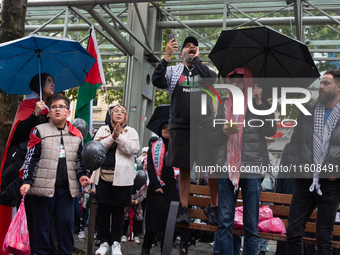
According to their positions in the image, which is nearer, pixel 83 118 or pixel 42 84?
pixel 42 84

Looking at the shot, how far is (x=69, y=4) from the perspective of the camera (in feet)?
26.6

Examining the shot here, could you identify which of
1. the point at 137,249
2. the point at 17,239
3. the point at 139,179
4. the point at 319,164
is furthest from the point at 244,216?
the point at 137,249

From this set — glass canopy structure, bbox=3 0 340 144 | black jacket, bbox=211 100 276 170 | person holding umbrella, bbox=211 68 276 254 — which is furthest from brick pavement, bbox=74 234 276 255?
glass canopy structure, bbox=3 0 340 144

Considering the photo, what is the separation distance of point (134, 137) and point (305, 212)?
2.62m

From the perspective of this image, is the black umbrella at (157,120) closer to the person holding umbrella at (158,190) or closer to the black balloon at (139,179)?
the person holding umbrella at (158,190)

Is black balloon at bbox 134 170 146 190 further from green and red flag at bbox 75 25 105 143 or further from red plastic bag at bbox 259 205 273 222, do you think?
red plastic bag at bbox 259 205 273 222

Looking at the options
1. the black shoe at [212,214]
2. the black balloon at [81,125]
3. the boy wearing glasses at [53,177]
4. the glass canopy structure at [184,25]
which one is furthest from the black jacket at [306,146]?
the glass canopy structure at [184,25]

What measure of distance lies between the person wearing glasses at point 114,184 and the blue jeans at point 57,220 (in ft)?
3.36

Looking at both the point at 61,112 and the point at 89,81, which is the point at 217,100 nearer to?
the point at 61,112

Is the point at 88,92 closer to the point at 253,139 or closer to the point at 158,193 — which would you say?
the point at 158,193

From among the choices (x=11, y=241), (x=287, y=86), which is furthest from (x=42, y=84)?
(x=287, y=86)

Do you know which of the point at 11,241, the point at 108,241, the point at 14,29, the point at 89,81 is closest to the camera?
the point at 11,241

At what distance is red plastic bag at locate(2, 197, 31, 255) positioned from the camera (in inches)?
149

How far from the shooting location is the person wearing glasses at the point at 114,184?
536cm
